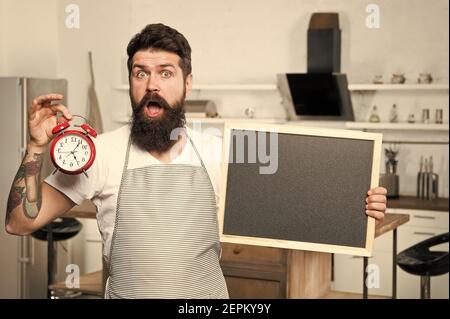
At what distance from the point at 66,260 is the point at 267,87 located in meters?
1.12

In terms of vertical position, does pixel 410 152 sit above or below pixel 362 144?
below

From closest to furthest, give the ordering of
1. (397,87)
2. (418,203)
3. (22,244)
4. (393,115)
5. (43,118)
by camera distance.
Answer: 1. (43,118)
2. (22,244)
3. (418,203)
4. (397,87)
5. (393,115)

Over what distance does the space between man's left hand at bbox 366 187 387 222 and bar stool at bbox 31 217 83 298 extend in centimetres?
158

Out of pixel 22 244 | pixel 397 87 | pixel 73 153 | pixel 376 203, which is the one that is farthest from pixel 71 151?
pixel 397 87

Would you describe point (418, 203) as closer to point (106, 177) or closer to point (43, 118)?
point (106, 177)

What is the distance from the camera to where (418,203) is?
11.5 feet

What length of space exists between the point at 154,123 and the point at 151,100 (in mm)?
41

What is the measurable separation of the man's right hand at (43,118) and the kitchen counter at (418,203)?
2.34 m

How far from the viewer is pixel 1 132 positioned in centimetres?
374

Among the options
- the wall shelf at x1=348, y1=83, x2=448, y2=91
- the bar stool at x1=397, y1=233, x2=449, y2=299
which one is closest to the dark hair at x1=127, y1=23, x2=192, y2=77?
the bar stool at x1=397, y1=233, x2=449, y2=299

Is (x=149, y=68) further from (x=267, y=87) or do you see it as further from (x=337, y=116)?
(x=337, y=116)

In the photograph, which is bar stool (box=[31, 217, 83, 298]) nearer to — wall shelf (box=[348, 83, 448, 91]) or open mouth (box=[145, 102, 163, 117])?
open mouth (box=[145, 102, 163, 117])

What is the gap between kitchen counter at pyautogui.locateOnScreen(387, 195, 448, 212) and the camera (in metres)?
3.42
